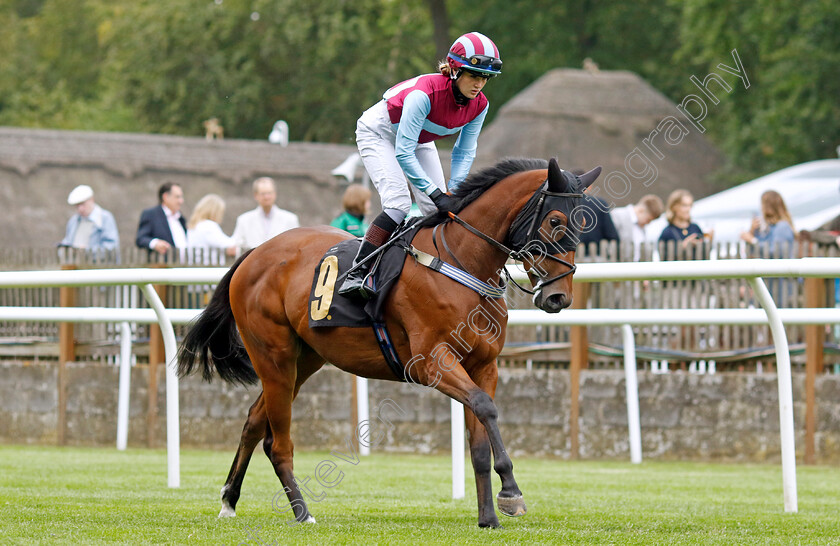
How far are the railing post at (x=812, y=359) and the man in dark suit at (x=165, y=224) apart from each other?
593 centimetres

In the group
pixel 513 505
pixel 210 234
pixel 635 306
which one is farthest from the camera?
pixel 210 234

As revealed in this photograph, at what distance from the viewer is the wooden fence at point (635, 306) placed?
1079 cm

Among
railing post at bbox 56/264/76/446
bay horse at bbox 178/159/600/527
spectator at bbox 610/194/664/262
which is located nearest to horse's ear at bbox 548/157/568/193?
bay horse at bbox 178/159/600/527

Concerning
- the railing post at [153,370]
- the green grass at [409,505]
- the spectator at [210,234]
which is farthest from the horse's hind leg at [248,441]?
the spectator at [210,234]

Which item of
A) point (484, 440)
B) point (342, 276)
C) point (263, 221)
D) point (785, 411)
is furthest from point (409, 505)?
point (263, 221)

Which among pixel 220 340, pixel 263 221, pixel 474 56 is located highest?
pixel 263 221

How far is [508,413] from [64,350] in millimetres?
4389

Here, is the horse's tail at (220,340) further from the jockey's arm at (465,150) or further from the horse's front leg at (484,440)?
the horse's front leg at (484,440)

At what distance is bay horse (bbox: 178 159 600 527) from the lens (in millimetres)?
5770

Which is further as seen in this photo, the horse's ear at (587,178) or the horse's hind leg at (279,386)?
the horse's hind leg at (279,386)

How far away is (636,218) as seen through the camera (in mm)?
12945

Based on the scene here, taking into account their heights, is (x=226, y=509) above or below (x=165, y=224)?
below

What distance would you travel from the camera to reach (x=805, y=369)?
34.8 ft

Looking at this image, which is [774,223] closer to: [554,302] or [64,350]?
[554,302]
